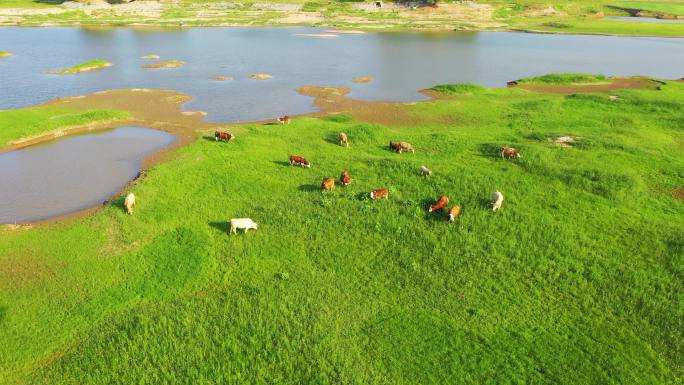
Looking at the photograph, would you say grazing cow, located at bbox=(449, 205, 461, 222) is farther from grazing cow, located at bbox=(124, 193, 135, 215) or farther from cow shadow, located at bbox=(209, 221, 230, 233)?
grazing cow, located at bbox=(124, 193, 135, 215)

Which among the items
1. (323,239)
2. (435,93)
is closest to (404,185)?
Answer: (323,239)

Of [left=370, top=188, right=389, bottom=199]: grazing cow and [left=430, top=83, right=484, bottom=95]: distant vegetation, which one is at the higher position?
[left=430, top=83, right=484, bottom=95]: distant vegetation

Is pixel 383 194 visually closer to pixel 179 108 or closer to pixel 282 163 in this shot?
pixel 282 163

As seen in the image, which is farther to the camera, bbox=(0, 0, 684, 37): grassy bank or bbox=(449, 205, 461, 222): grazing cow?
bbox=(0, 0, 684, 37): grassy bank

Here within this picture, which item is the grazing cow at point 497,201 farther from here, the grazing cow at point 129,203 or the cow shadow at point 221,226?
the grazing cow at point 129,203

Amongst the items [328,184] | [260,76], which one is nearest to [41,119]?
[260,76]

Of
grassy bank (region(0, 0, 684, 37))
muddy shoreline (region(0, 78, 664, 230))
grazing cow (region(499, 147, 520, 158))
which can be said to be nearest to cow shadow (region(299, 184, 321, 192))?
muddy shoreline (region(0, 78, 664, 230))

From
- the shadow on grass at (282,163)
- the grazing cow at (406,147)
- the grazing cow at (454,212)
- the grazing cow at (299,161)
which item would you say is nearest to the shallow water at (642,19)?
the grazing cow at (406,147)
